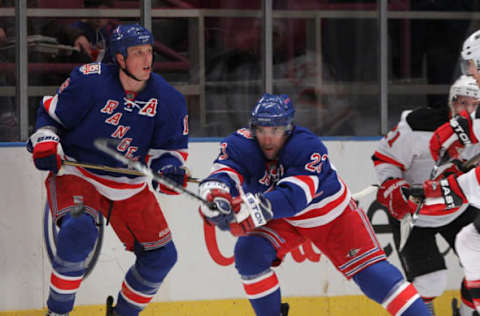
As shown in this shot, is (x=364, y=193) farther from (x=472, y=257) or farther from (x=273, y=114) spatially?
(x=273, y=114)

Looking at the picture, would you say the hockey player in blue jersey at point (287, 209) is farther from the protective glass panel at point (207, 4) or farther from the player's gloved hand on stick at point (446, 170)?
the protective glass panel at point (207, 4)

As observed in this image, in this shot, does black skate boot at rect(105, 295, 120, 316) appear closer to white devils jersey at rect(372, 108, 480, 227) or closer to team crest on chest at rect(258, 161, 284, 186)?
team crest on chest at rect(258, 161, 284, 186)

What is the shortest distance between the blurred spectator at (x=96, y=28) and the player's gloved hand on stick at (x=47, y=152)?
108cm

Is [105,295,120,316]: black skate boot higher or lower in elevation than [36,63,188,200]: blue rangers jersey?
lower

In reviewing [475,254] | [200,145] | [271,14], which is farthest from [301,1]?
[475,254]

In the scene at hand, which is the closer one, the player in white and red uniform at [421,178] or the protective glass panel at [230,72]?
the player in white and red uniform at [421,178]

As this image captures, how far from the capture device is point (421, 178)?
4.28 m

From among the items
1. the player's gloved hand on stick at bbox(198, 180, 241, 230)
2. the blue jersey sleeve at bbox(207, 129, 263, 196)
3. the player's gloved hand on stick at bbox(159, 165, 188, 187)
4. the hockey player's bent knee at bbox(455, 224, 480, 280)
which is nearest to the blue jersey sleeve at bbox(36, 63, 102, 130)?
the player's gloved hand on stick at bbox(159, 165, 188, 187)

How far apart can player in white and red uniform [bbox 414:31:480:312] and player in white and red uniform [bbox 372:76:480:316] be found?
0.67 ft

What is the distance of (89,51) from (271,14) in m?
0.98

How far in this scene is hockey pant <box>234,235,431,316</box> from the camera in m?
3.39

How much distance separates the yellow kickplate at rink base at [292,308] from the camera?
436 centimetres

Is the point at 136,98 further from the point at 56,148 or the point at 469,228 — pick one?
the point at 469,228

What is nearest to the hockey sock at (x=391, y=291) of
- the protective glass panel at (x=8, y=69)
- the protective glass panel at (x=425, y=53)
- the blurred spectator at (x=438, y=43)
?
the protective glass panel at (x=425, y=53)
